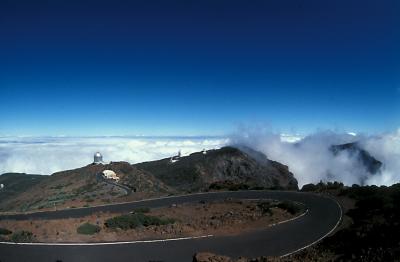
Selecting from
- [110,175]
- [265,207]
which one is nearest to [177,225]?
[265,207]

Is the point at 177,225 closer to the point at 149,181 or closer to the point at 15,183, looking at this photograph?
the point at 149,181

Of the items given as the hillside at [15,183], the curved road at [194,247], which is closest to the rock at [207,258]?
the curved road at [194,247]

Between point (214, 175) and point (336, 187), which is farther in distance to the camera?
point (214, 175)

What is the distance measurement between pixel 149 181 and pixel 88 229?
1171 inches

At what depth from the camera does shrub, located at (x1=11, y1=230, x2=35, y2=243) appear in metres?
16.6

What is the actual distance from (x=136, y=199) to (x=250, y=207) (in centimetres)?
1130

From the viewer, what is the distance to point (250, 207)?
2550cm

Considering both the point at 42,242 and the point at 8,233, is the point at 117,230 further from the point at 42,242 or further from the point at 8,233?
the point at 8,233

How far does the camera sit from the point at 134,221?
1980 centimetres

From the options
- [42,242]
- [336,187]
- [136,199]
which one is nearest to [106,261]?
[42,242]

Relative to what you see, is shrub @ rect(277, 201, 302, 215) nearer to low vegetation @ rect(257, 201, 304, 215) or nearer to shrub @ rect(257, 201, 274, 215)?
low vegetation @ rect(257, 201, 304, 215)

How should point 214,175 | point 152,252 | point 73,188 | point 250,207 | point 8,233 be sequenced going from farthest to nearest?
point 214,175, point 73,188, point 250,207, point 8,233, point 152,252

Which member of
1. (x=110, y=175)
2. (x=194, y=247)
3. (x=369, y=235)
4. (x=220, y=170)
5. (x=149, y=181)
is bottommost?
(x=220, y=170)

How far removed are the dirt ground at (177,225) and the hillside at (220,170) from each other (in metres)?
43.3
